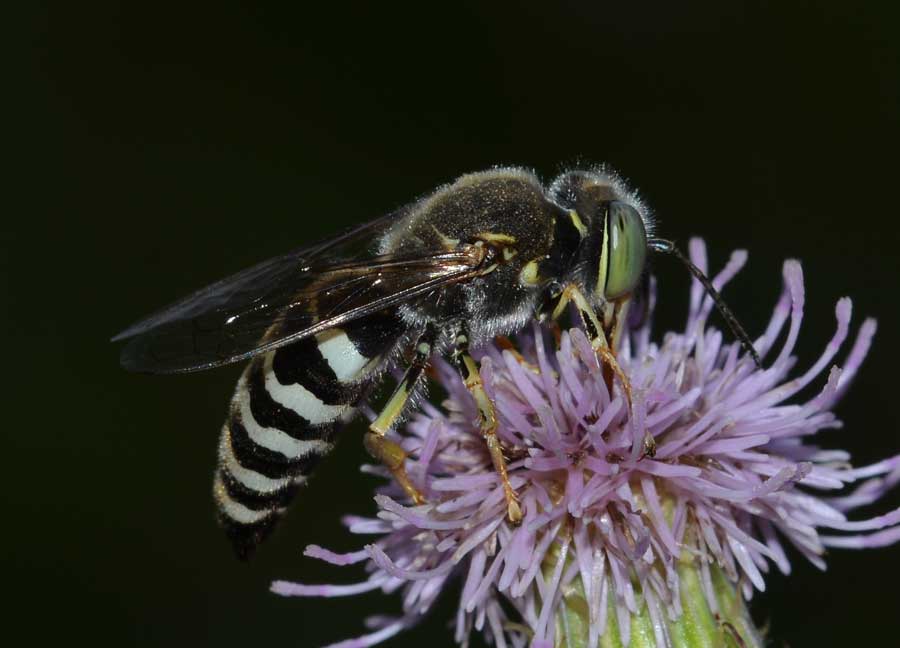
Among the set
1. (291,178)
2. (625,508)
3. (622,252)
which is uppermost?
(291,178)

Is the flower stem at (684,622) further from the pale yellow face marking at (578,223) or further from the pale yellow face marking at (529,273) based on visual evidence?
the pale yellow face marking at (578,223)

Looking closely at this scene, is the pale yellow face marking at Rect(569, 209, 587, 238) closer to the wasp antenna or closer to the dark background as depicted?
the wasp antenna

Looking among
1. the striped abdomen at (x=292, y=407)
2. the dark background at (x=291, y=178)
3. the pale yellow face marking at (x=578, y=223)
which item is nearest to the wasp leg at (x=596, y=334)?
the pale yellow face marking at (x=578, y=223)

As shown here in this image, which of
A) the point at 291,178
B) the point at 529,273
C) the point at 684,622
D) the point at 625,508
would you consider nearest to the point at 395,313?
the point at 529,273

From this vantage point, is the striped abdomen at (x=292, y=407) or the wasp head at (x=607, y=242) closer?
the wasp head at (x=607, y=242)

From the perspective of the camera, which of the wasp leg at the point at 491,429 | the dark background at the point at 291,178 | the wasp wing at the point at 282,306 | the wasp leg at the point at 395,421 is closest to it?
the wasp leg at the point at 491,429

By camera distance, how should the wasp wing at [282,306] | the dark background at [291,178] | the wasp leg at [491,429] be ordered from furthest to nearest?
the dark background at [291,178]
the wasp wing at [282,306]
the wasp leg at [491,429]

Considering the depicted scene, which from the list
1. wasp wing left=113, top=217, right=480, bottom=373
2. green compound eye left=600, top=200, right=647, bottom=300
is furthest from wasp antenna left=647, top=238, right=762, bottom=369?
wasp wing left=113, top=217, right=480, bottom=373

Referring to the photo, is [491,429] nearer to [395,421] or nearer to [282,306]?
[395,421]
